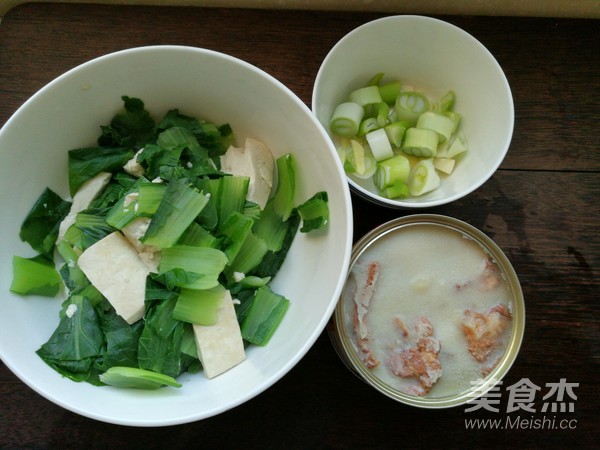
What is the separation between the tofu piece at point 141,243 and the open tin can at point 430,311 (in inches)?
17.3

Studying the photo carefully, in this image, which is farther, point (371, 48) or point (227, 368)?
point (371, 48)

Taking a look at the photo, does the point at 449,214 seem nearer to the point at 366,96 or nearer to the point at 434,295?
the point at 434,295

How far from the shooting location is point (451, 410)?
1395 mm

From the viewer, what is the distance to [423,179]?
1408 millimetres

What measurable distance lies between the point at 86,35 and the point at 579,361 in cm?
164

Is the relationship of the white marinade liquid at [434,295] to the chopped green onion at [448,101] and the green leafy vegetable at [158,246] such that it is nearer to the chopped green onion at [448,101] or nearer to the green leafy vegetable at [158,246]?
the green leafy vegetable at [158,246]

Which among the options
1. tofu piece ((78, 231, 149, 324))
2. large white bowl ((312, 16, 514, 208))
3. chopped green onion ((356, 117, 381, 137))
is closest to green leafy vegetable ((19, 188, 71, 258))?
tofu piece ((78, 231, 149, 324))

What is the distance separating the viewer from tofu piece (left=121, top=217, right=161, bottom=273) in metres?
1.15

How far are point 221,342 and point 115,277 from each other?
27 cm

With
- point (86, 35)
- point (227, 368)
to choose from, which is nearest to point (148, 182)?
point (227, 368)

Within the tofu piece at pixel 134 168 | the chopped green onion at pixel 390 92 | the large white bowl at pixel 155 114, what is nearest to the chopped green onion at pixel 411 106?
the chopped green onion at pixel 390 92

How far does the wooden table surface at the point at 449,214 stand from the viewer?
134cm

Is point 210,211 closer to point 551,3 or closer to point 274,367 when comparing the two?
point 274,367

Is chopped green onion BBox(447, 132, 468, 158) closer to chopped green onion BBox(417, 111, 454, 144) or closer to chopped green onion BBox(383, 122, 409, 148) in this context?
chopped green onion BBox(417, 111, 454, 144)
